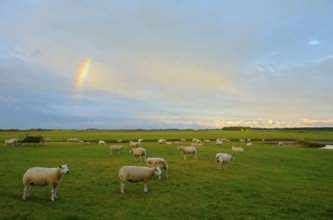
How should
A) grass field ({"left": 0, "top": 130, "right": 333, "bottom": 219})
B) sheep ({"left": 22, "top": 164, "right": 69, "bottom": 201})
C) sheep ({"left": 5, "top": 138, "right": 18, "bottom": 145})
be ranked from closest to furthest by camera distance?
grass field ({"left": 0, "top": 130, "right": 333, "bottom": 219}) < sheep ({"left": 22, "top": 164, "right": 69, "bottom": 201}) < sheep ({"left": 5, "top": 138, "right": 18, "bottom": 145})

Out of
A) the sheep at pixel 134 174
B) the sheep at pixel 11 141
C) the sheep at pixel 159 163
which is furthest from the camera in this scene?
the sheep at pixel 11 141

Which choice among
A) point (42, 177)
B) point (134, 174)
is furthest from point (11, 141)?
point (134, 174)

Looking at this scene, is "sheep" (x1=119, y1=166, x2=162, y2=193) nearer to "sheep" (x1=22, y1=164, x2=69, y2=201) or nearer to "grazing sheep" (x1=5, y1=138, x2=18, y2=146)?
"sheep" (x1=22, y1=164, x2=69, y2=201)

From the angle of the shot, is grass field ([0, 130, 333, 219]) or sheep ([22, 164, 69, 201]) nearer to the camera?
grass field ([0, 130, 333, 219])

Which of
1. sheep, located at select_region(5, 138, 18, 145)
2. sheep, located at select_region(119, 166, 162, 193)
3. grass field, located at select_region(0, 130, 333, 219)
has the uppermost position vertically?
sheep, located at select_region(5, 138, 18, 145)

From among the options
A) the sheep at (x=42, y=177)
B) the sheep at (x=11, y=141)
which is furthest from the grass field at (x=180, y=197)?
the sheep at (x=11, y=141)

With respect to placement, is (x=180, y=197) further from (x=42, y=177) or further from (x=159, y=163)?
(x=42, y=177)

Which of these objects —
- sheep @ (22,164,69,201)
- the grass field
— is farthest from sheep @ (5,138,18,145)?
sheep @ (22,164,69,201)

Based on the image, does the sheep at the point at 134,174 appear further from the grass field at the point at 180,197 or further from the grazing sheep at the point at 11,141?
the grazing sheep at the point at 11,141

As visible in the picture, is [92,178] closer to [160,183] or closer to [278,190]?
[160,183]

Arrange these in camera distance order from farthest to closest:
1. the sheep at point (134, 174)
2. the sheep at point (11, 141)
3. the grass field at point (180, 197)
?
the sheep at point (11, 141), the sheep at point (134, 174), the grass field at point (180, 197)

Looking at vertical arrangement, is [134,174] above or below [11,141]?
below

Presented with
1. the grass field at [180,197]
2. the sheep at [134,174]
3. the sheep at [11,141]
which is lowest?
the grass field at [180,197]

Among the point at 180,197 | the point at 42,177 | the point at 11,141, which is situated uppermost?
the point at 11,141
